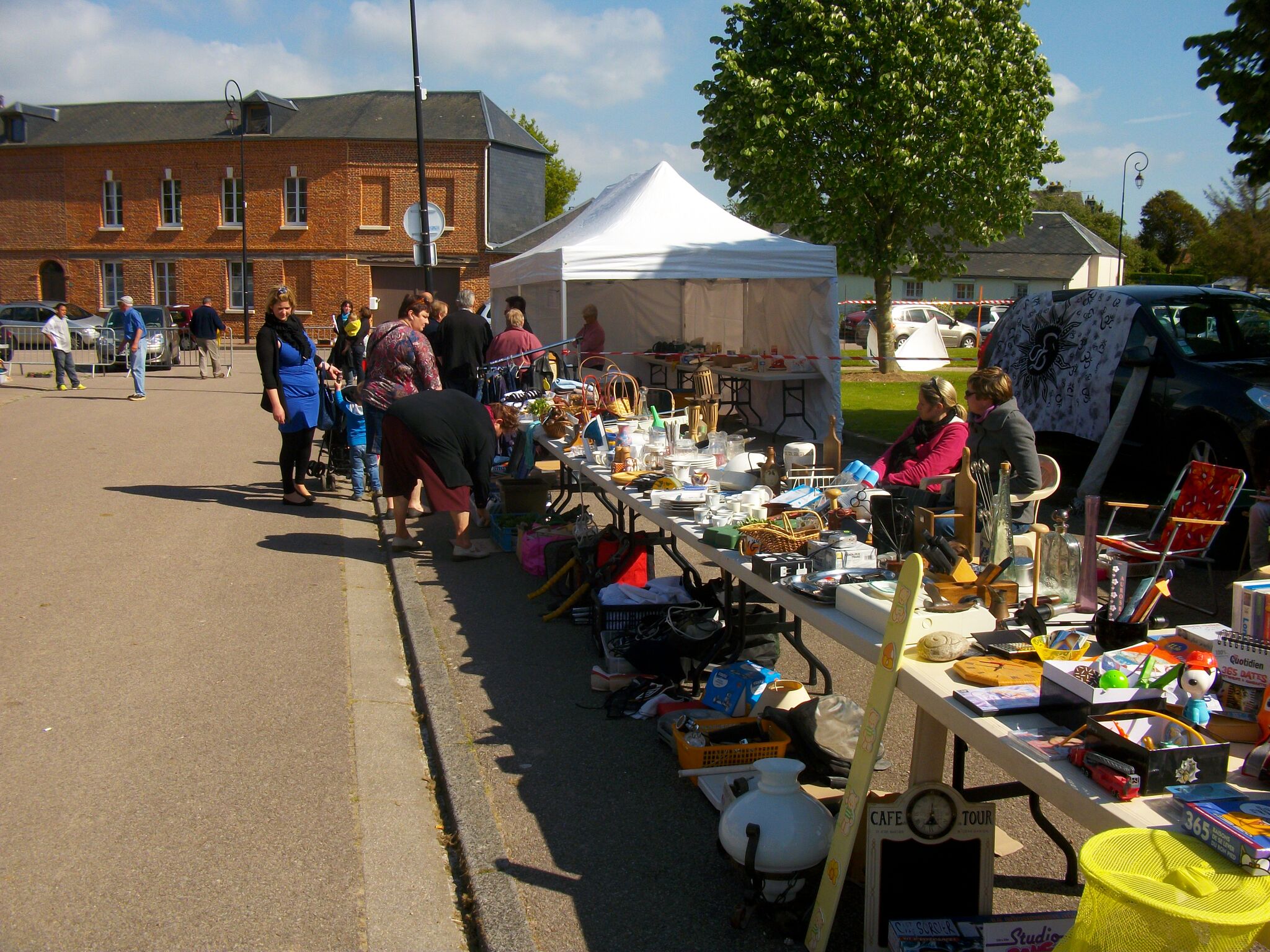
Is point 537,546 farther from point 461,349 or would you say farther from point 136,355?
point 136,355

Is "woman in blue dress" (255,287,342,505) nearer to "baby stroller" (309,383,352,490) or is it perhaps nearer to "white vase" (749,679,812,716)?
"baby stroller" (309,383,352,490)

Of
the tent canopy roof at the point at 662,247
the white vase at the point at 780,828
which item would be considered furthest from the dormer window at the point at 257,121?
the white vase at the point at 780,828

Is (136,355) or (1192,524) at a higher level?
(136,355)

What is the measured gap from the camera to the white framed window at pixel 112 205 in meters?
43.9

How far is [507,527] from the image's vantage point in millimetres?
8070

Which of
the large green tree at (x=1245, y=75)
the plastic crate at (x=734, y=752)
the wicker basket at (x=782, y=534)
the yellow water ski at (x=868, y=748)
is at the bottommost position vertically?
the plastic crate at (x=734, y=752)

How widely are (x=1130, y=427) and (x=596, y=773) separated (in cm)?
648

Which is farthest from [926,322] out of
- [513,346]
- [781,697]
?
[781,697]

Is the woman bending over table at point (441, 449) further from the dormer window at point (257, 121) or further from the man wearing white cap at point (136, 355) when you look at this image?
the dormer window at point (257, 121)

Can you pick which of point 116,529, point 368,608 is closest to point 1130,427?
point 368,608

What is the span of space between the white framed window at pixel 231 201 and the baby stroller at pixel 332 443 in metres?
35.7

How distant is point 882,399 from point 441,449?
1176 centimetres

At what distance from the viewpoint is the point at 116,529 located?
853 centimetres

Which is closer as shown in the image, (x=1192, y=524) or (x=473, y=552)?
(x=1192, y=524)
